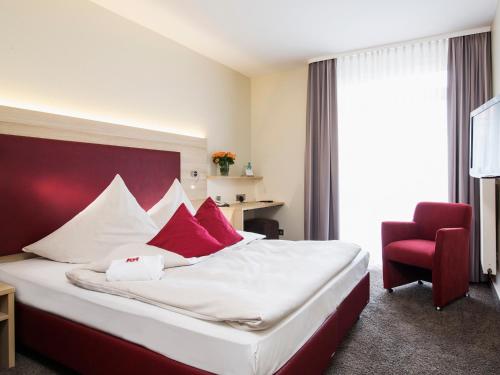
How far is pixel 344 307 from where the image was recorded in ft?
6.88

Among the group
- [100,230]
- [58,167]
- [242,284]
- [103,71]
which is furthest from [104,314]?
[103,71]

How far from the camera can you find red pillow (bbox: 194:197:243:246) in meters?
2.83

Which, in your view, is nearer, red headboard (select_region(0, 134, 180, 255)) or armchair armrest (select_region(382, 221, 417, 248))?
red headboard (select_region(0, 134, 180, 255))

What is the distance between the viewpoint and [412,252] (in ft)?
9.98

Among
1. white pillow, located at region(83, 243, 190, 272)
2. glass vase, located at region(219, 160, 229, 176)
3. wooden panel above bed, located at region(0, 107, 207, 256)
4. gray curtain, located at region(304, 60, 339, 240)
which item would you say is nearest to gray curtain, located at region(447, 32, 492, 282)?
gray curtain, located at region(304, 60, 339, 240)

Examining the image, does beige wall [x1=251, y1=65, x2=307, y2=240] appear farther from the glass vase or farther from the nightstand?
the nightstand

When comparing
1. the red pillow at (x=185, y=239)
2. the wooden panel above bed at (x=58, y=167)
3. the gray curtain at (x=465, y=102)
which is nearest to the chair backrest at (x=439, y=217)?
the gray curtain at (x=465, y=102)

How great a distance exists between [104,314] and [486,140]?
289cm

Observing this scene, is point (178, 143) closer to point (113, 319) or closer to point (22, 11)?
point (22, 11)

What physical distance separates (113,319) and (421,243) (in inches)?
110

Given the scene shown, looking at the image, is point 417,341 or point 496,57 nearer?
point 417,341

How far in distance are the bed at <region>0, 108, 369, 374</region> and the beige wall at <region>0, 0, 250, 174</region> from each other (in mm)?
402

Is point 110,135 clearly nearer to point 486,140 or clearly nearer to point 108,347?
point 108,347

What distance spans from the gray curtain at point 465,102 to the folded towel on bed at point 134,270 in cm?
330
